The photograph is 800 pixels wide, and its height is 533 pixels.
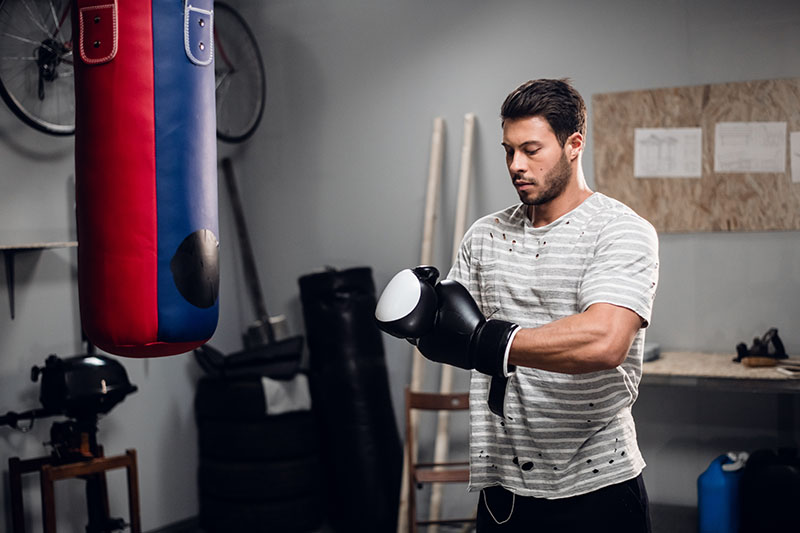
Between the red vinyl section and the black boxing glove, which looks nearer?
Result: the black boxing glove

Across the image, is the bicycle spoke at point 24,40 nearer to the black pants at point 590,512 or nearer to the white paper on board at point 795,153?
the black pants at point 590,512

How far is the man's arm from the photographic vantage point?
5.00 ft

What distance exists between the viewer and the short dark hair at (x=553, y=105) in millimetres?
1734

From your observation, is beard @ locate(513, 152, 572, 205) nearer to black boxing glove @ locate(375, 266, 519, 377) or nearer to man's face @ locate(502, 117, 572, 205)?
man's face @ locate(502, 117, 572, 205)

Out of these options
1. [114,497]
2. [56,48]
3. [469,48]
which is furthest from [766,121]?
[114,497]

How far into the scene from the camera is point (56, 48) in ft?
10.7

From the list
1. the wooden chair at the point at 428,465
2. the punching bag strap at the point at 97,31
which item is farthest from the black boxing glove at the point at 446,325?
the wooden chair at the point at 428,465

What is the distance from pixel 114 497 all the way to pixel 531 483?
2689 millimetres

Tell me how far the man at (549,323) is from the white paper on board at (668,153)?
185 centimetres

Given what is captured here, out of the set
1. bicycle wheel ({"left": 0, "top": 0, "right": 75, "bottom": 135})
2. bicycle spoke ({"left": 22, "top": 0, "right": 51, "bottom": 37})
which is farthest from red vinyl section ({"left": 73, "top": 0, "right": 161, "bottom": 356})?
bicycle spoke ({"left": 22, "top": 0, "right": 51, "bottom": 37})

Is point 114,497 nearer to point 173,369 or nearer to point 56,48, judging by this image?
point 173,369

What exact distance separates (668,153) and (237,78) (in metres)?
2.35

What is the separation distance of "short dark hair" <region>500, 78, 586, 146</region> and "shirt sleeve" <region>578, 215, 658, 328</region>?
0.24m

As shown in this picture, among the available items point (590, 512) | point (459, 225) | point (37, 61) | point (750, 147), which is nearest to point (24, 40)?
point (37, 61)
